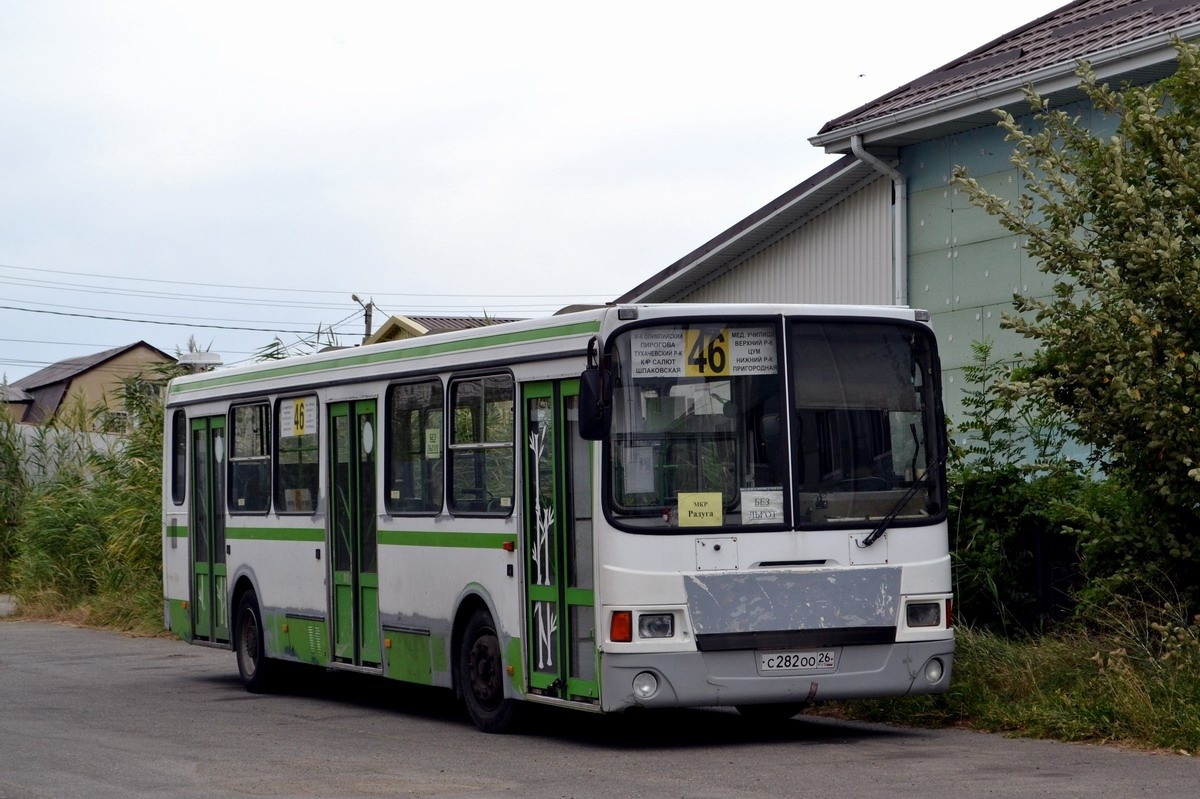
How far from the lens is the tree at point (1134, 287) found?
1142 cm

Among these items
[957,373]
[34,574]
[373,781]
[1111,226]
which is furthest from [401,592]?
[34,574]

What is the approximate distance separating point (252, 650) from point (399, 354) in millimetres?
3968

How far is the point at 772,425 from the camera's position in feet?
36.7

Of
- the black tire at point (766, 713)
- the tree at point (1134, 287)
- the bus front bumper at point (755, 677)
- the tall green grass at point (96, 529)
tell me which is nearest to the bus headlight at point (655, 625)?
the bus front bumper at point (755, 677)

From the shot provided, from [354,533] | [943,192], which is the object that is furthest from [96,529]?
[943,192]

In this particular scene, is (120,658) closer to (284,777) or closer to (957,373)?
(957,373)

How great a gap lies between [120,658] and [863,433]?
38.2 ft

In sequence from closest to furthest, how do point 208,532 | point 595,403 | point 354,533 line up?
point 595,403, point 354,533, point 208,532

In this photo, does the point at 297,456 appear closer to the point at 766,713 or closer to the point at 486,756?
the point at 766,713

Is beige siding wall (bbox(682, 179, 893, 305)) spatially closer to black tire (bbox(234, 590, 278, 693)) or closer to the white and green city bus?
black tire (bbox(234, 590, 278, 693))

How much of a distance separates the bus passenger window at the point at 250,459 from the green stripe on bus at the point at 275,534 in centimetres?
17

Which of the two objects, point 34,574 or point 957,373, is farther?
point 34,574

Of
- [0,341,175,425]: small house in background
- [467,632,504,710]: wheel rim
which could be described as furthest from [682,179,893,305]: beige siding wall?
[0,341,175,425]: small house in background

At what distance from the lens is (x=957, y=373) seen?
59.8ft
